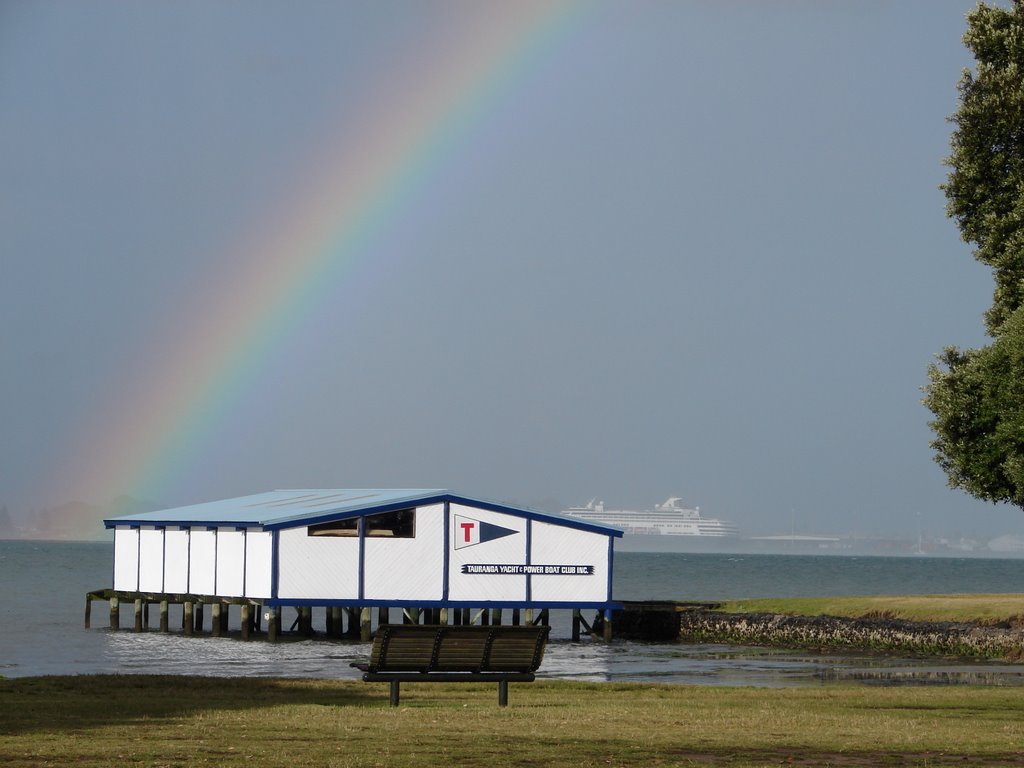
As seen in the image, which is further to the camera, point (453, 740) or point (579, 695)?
point (579, 695)

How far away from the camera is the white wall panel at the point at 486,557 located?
49.9 m

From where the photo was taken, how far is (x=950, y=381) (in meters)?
37.7

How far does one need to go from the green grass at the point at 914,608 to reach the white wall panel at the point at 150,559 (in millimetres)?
21417

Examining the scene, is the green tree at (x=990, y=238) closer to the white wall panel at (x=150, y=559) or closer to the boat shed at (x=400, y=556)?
the boat shed at (x=400, y=556)

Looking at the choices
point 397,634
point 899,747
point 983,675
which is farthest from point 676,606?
point 899,747

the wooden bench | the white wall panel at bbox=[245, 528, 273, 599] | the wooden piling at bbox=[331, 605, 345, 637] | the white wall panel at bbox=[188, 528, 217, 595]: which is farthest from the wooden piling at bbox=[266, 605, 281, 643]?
the wooden bench

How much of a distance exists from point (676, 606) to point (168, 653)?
69.0 ft

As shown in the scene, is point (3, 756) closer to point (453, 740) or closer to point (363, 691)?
point (453, 740)

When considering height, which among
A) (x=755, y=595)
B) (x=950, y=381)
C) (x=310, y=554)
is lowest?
(x=755, y=595)

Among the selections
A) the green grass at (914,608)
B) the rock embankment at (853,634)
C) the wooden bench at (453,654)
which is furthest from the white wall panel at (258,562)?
the wooden bench at (453,654)

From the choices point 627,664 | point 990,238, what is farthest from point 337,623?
point 990,238

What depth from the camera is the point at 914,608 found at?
5000 cm

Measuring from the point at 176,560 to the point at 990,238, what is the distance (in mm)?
31103

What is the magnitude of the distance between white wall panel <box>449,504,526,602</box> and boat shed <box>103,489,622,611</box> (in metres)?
0.03
